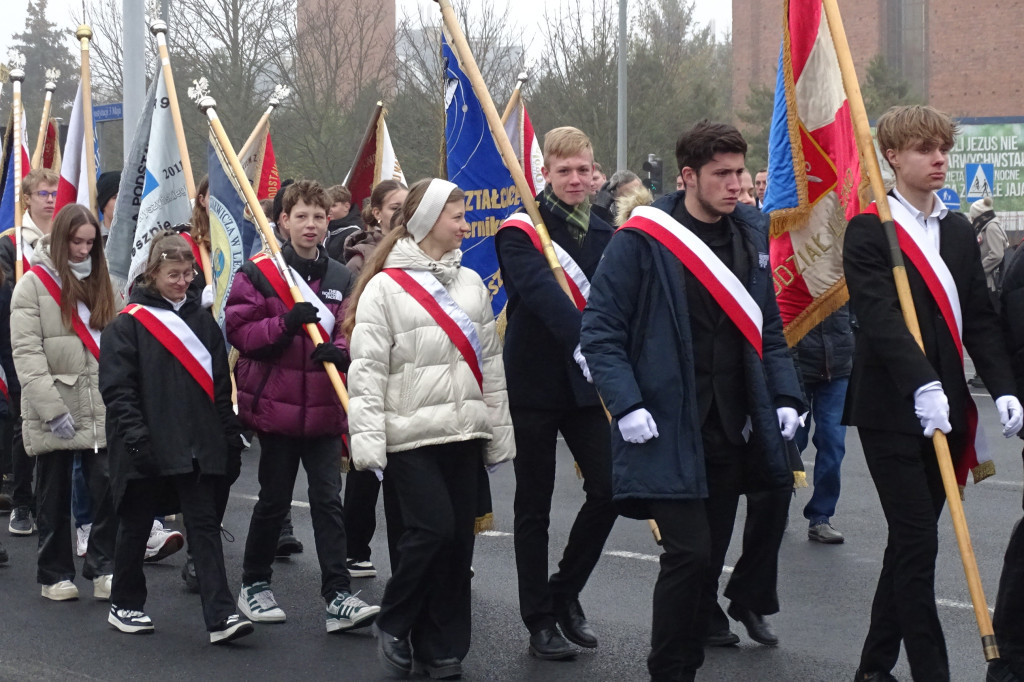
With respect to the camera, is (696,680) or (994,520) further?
(994,520)

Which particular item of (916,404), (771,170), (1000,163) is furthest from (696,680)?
(1000,163)

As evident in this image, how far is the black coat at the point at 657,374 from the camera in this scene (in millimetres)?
4773

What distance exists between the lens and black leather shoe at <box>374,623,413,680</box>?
5559 mm

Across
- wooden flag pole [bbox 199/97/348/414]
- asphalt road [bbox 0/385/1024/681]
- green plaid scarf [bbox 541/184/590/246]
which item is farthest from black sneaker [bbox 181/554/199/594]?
green plaid scarf [bbox 541/184/590/246]

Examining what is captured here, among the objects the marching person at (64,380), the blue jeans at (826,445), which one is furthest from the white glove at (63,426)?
the blue jeans at (826,445)

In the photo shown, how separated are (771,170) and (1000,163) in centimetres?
2882

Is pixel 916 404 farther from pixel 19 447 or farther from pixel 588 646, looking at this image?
pixel 19 447

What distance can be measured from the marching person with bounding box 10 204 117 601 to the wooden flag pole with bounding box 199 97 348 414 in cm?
74

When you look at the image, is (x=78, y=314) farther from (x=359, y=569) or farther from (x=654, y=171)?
(x=654, y=171)

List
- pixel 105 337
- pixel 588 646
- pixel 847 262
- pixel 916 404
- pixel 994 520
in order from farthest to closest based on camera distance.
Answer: pixel 994 520 < pixel 105 337 < pixel 588 646 < pixel 847 262 < pixel 916 404

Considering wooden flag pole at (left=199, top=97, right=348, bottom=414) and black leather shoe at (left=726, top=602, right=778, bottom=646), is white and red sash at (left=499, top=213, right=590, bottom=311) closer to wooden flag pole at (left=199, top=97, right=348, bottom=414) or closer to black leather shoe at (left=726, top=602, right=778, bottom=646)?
wooden flag pole at (left=199, top=97, right=348, bottom=414)

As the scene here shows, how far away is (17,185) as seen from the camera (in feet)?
29.2

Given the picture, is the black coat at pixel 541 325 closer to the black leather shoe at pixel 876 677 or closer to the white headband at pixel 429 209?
the white headband at pixel 429 209

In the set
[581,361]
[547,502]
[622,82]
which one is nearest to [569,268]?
[581,361]
